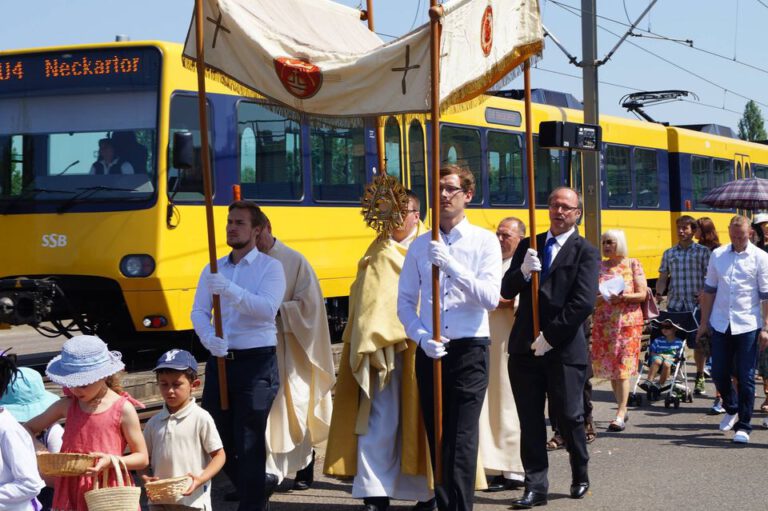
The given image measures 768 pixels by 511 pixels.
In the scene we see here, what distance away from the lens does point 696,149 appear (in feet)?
77.5

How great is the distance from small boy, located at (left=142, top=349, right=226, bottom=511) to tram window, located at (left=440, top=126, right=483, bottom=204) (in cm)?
994

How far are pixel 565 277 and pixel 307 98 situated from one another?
1900 mm

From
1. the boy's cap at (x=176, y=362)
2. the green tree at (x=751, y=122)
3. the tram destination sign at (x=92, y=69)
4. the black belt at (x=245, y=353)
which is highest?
the green tree at (x=751, y=122)

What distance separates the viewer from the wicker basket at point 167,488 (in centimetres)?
504

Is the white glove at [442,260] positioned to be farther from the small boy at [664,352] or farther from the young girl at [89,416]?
the small boy at [664,352]

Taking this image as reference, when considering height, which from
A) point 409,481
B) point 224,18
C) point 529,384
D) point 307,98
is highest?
point 224,18

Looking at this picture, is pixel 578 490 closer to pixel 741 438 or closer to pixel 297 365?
pixel 297 365

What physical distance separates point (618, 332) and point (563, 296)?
9.99 ft

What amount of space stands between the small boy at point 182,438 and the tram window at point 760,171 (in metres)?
23.6

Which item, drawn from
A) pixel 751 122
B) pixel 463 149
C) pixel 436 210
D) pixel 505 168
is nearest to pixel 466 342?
pixel 436 210

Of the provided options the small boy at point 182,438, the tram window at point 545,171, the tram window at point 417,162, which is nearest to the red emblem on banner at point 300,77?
the small boy at point 182,438

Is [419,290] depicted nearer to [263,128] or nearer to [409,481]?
[409,481]

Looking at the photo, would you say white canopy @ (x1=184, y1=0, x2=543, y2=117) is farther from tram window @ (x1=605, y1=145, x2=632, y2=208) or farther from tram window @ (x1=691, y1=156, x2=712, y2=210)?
tram window @ (x1=691, y1=156, x2=712, y2=210)

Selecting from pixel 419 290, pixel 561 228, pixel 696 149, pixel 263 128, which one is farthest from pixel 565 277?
pixel 696 149
